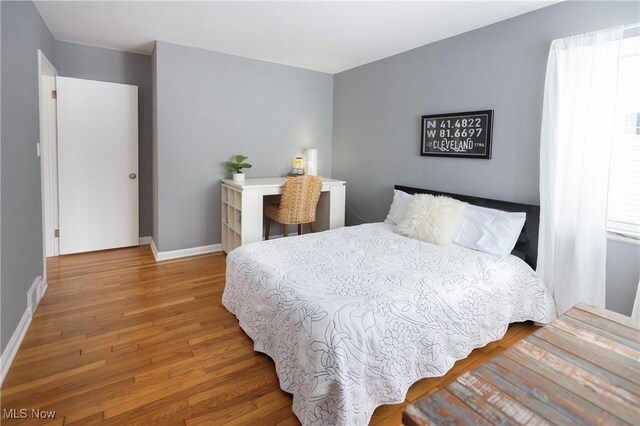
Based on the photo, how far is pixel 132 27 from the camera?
129 inches

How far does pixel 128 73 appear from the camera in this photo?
4.14 m

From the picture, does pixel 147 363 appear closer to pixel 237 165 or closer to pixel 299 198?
pixel 299 198

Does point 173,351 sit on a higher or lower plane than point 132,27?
lower

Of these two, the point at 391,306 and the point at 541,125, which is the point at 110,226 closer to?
the point at 391,306

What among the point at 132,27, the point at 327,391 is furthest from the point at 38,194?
the point at 327,391

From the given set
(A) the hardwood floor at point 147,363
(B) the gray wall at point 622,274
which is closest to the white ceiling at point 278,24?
(B) the gray wall at point 622,274

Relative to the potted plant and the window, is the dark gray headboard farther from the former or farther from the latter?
the potted plant

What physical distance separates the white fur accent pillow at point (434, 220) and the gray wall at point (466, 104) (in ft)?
1.36

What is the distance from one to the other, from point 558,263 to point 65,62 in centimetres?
510

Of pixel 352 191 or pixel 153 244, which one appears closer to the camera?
pixel 153 244

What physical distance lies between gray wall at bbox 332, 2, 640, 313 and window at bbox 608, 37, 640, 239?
0.16 meters

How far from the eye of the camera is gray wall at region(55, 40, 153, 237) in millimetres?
3836

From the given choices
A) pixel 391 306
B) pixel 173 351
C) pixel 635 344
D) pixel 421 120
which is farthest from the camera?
pixel 421 120

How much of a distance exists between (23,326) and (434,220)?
9.98 ft
